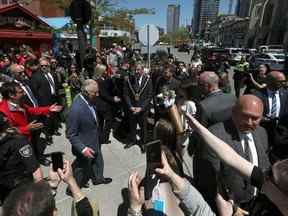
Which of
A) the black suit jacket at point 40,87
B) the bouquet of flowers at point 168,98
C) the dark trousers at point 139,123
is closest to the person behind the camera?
the bouquet of flowers at point 168,98

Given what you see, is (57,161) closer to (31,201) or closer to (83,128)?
(31,201)

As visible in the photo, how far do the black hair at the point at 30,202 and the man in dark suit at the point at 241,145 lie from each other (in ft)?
4.97

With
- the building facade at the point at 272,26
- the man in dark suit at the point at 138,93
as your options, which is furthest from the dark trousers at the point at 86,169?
the building facade at the point at 272,26

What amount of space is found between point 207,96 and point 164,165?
261 cm

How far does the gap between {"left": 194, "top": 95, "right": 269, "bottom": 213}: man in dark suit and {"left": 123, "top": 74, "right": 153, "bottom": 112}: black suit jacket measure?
13.7 ft

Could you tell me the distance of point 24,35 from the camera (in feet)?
82.1

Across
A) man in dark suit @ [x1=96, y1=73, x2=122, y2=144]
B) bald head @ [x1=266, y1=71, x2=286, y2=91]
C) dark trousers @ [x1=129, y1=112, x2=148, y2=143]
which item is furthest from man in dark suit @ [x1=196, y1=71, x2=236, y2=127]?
man in dark suit @ [x1=96, y1=73, x2=122, y2=144]

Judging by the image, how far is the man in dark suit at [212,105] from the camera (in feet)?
13.6

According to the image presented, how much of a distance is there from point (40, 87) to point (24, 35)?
65.6 feet

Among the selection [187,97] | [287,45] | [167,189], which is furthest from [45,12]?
[167,189]

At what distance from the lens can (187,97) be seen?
5.78 metres

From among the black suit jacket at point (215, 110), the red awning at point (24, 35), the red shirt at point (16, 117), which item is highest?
the black suit jacket at point (215, 110)

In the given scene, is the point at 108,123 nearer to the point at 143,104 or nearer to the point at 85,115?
the point at 143,104

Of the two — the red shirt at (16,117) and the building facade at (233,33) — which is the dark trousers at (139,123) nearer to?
the red shirt at (16,117)
